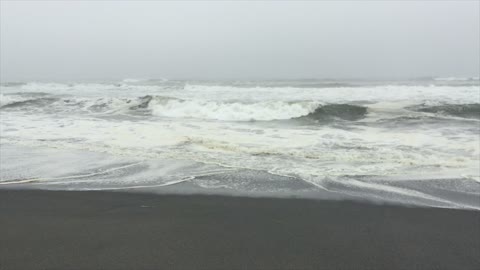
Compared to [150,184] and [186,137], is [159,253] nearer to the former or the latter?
[150,184]

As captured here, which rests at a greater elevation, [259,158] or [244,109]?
[244,109]

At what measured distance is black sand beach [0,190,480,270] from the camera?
3277 millimetres

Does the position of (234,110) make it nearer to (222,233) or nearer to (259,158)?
(259,158)

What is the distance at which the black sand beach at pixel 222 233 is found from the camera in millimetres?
3277

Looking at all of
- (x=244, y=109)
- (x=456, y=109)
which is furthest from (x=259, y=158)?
(x=456, y=109)

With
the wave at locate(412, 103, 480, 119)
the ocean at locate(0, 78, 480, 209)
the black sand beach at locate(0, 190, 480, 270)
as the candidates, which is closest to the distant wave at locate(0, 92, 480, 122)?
the wave at locate(412, 103, 480, 119)

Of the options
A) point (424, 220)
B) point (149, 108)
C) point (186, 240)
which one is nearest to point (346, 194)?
point (424, 220)

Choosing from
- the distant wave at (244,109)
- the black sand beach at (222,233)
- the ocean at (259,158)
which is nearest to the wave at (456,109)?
the distant wave at (244,109)

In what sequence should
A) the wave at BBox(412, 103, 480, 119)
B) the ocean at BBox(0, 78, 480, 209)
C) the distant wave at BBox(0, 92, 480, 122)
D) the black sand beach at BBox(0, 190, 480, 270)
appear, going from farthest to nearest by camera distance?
the wave at BBox(412, 103, 480, 119) < the distant wave at BBox(0, 92, 480, 122) < the ocean at BBox(0, 78, 480, 209) < the black sand beach at BBox(0, 190, 480, 270)

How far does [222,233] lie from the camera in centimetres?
386

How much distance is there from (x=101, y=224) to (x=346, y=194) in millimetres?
2776

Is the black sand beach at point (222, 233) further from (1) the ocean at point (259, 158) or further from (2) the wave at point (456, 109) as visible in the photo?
(2) the wave at point (456, 109)

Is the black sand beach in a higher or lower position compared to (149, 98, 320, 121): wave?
lower

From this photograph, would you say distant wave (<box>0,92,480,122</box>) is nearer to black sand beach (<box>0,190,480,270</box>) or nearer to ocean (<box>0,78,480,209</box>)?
ocean (<box>0,78,480,209</box>)
